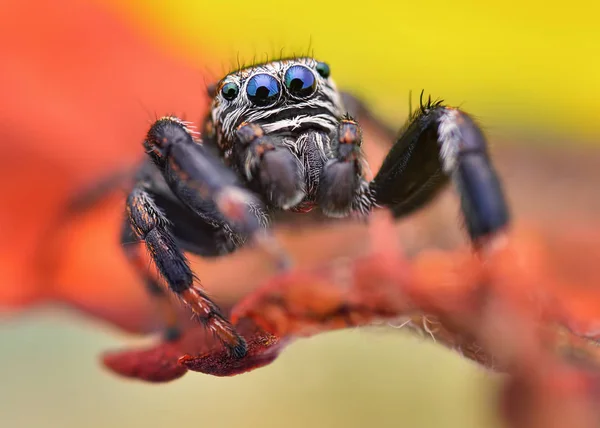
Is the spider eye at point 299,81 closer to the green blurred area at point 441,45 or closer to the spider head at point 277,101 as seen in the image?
the spider head at point 277,101

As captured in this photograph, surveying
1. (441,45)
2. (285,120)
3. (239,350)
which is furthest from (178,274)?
(441,45)

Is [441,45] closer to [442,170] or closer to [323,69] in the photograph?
[323,69]

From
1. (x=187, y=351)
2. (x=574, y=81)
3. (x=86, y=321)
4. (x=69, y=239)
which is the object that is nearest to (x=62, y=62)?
(x=69, y=239)

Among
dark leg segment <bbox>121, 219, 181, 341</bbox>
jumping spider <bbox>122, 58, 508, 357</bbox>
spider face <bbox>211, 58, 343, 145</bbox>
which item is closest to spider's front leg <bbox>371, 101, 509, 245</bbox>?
jumping spider <bbox>122, 58, 508, 357</bbox>

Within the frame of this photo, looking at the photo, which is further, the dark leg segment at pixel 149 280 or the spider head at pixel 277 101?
the dark leg segment at pixel 149 280

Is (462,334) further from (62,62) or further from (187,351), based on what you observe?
(62,62)

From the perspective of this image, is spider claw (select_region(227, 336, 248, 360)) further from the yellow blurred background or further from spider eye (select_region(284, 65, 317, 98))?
spider eye (select_region(284, 65, 317, 98))

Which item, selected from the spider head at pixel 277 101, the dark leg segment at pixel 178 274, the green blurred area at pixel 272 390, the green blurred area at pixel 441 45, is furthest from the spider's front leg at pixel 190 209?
the green blurred area at pixel 441 45
